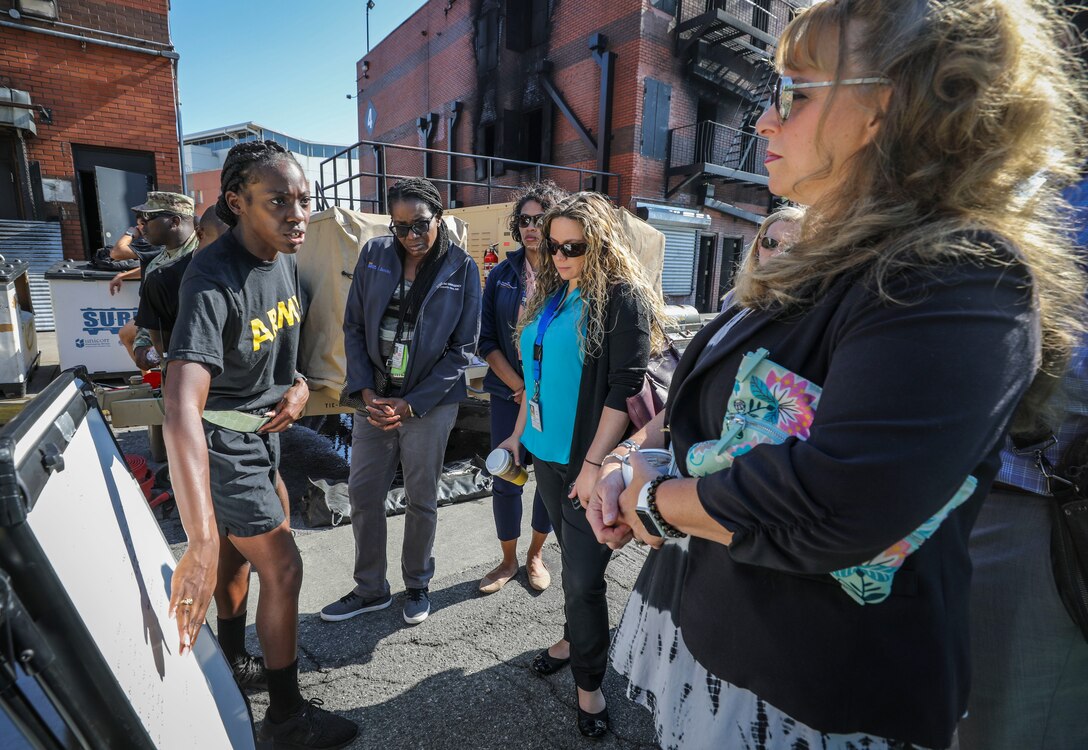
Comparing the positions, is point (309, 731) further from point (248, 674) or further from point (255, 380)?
point (255, 380)

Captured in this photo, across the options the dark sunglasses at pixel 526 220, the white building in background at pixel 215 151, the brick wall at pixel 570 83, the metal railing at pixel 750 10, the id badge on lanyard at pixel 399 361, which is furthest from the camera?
the white building in background at pixel 215 151

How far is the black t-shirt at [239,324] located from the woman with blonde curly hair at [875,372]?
1490 mm

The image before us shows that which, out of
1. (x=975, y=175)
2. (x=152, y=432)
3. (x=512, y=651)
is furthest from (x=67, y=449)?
(x=152, y=432)

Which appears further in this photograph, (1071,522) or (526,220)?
(526,220)

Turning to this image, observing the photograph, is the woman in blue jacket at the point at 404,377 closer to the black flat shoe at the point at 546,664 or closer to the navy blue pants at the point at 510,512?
the navy blue pants at the point at 510,512

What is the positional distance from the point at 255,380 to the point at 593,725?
1.81 m

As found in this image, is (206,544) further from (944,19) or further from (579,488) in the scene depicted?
(944,19)

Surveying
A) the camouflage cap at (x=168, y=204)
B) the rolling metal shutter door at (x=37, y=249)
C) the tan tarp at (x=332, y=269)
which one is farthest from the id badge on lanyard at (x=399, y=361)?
the rolling metal shutter door at (x=37, y=249)

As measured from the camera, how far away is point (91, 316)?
5.14m

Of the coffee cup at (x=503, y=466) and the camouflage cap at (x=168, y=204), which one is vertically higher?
→ the camouflage cap at (x=168, y=204)

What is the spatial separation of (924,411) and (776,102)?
0.62 m

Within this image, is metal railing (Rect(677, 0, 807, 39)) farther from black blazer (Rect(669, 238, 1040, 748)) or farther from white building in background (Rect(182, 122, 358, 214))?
white building in background (Rect(182, 122, 358, 214))

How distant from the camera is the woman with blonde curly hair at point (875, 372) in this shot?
2.43ft

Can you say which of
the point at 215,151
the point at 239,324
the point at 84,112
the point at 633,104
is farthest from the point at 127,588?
the point at 215,151
